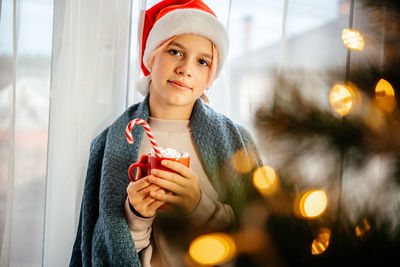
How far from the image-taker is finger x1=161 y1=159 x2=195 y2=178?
2.33 ft

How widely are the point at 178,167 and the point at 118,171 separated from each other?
9.3 inches

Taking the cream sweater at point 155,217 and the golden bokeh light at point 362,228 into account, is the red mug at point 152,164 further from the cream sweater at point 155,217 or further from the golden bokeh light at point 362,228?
the golden bokeh light at point 362,228

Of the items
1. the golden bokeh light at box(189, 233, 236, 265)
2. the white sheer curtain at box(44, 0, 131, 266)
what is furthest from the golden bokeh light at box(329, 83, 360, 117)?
the white sheer curtain at box(44, 0, 131, 266)

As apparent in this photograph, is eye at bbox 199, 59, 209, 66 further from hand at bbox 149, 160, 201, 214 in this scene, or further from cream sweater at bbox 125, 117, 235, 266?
hand at bbox 149, 160, 201, 214

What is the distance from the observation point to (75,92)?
1133mm

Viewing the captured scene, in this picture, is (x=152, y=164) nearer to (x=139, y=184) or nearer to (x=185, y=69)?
(x=139, y=184)

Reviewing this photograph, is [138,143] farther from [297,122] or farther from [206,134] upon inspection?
[297,122]

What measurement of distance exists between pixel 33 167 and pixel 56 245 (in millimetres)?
283

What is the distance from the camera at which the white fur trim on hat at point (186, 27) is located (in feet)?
2.91

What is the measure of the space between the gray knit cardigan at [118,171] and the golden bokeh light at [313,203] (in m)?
0.45

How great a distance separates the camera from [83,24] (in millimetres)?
1135

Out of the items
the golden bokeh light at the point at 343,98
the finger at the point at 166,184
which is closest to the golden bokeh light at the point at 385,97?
the golden bokeh light at the point at 343,98

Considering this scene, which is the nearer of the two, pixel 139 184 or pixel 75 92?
pixel 139 184

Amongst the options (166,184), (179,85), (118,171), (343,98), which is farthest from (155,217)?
(343,98)
